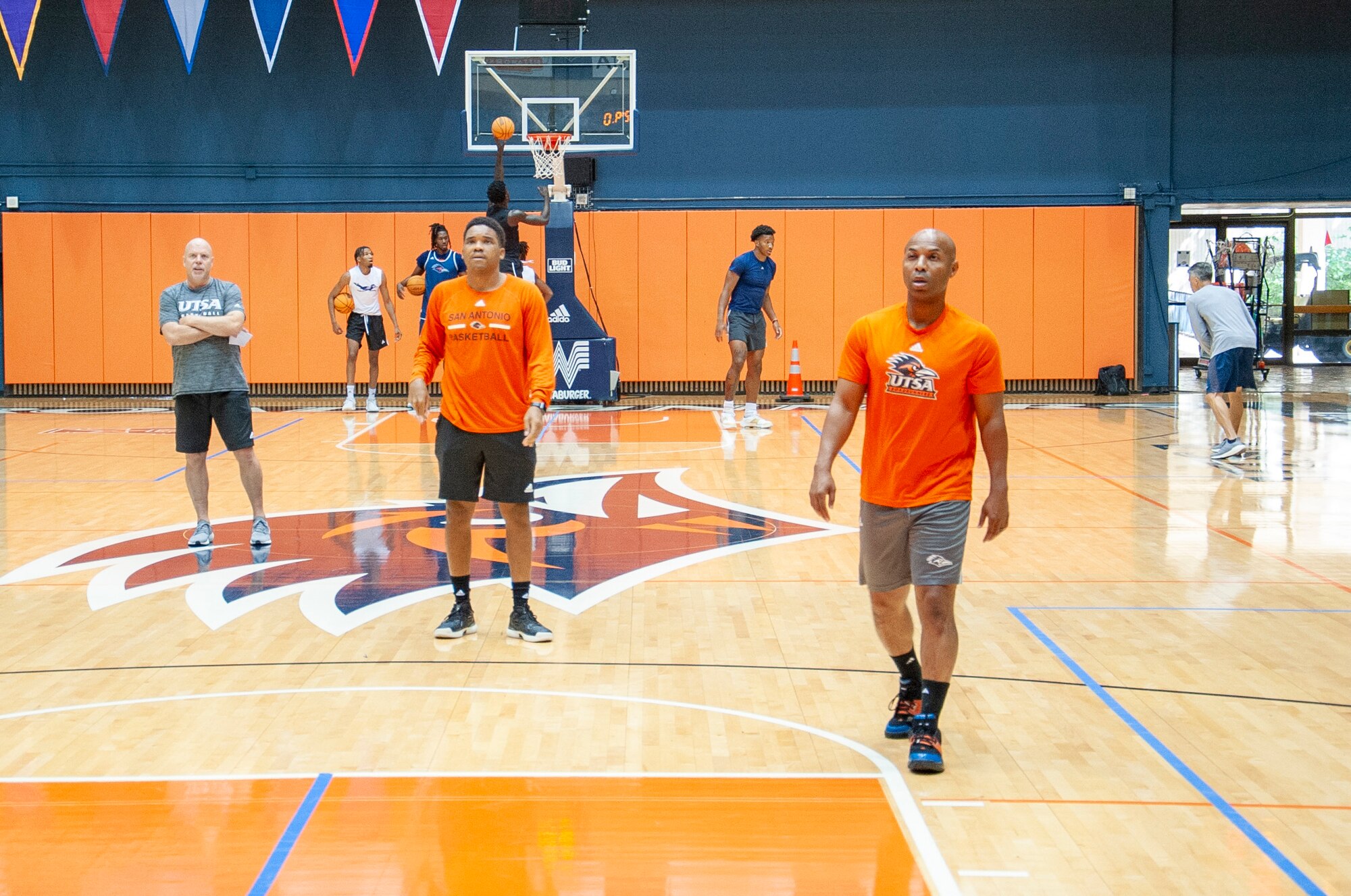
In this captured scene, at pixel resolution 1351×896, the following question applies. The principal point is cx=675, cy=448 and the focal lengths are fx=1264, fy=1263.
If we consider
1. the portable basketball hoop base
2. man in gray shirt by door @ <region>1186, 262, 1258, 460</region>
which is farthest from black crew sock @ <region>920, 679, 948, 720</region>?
the portable basketball hoop base

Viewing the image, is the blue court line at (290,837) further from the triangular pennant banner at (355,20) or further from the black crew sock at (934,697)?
the triangular pennant banner at (355,20)

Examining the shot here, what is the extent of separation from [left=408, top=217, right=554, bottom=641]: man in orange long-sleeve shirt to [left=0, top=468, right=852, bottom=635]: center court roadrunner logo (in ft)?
2.34

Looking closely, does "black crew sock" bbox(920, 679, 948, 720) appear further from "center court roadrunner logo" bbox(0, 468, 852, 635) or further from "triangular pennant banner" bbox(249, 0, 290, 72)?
"triangular pennant banner" bbox(249, 0, 290, 72)

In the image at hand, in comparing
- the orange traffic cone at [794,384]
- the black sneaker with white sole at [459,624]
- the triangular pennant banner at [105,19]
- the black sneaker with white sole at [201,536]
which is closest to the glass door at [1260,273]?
the orange traffic cone at [794,384]

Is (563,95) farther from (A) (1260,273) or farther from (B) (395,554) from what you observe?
(A) (1260,273)

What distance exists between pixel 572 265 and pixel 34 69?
8.65m

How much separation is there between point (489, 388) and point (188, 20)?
13.1 meters

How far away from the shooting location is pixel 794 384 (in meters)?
16.7

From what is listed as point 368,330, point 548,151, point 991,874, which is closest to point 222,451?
point 368,330

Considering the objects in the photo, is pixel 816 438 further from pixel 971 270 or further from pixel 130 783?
pixel 130 783

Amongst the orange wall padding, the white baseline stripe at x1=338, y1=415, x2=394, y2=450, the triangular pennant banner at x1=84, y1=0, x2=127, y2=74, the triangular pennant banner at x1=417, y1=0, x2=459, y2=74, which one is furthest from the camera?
the orange wall padding

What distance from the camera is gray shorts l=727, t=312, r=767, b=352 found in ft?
39.7

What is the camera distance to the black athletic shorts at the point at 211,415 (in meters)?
6.74

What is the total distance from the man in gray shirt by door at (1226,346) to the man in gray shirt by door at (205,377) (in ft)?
24.8
